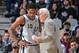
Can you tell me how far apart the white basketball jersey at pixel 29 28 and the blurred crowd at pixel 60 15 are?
7.83 ft

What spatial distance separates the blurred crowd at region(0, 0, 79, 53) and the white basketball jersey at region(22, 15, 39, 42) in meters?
2.39

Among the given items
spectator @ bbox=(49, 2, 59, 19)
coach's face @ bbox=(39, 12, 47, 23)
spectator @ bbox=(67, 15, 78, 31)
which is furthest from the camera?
spectator @ bbox=(49, 2, 59, 19)

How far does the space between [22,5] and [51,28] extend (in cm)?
693

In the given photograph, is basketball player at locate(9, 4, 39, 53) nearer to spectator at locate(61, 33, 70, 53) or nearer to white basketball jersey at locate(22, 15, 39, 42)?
white basketball jersey at locate(22, 15, 39, 42)

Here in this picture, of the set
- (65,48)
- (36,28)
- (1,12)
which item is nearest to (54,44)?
(36,28)

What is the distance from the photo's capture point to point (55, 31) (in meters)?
6.12

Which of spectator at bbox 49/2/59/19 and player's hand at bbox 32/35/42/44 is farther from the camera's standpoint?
spectator at bbox 49/2/59/19

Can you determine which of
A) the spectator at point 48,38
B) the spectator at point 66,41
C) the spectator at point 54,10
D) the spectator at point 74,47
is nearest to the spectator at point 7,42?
the spectator at point 54,10

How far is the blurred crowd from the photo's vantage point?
9781 millimetres

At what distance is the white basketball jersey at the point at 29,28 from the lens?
21.6 feet

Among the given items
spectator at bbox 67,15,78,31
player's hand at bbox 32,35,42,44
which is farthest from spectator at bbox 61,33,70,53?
player's hand at bbox 32,35,42,44

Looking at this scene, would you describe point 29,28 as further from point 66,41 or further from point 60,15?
point 60,15

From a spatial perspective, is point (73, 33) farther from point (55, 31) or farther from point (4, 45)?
point (55, 31)

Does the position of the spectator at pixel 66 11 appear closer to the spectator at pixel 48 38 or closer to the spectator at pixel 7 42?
the spectator at pixel 7 42
